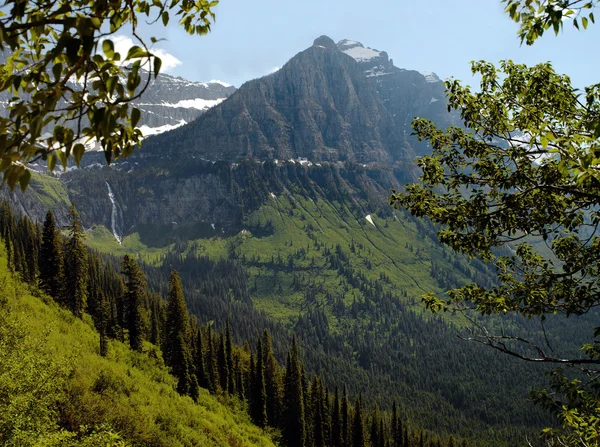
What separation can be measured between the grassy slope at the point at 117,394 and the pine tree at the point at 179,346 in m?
1.68

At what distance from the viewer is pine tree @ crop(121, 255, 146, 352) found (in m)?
57.5

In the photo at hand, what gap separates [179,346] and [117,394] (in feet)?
71.7

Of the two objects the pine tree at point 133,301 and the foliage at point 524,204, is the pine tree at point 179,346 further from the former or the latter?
the foliage at point 524,204

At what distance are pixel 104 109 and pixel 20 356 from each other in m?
26.2

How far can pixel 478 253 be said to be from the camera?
9.90 m

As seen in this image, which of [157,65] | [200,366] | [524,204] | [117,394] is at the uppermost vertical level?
[157,65]

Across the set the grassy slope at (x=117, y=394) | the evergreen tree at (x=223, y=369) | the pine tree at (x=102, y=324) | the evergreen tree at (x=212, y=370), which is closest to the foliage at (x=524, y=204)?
the grassy slope at (x=117, y=394)

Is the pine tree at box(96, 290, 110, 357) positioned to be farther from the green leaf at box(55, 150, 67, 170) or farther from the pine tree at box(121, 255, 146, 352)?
the green leaf at box(55, 150, 67, 170)

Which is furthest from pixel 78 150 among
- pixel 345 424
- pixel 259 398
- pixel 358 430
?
pixel 345 424

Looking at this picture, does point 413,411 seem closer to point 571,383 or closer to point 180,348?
point 180,348

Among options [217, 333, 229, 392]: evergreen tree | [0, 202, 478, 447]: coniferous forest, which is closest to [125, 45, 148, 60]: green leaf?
[0, 202, 478, 447]: coniferous forest

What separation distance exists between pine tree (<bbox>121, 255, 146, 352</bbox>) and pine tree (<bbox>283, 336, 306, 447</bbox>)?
2609cm

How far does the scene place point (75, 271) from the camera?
55062 mm

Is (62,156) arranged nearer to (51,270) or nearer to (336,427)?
(51,270)
